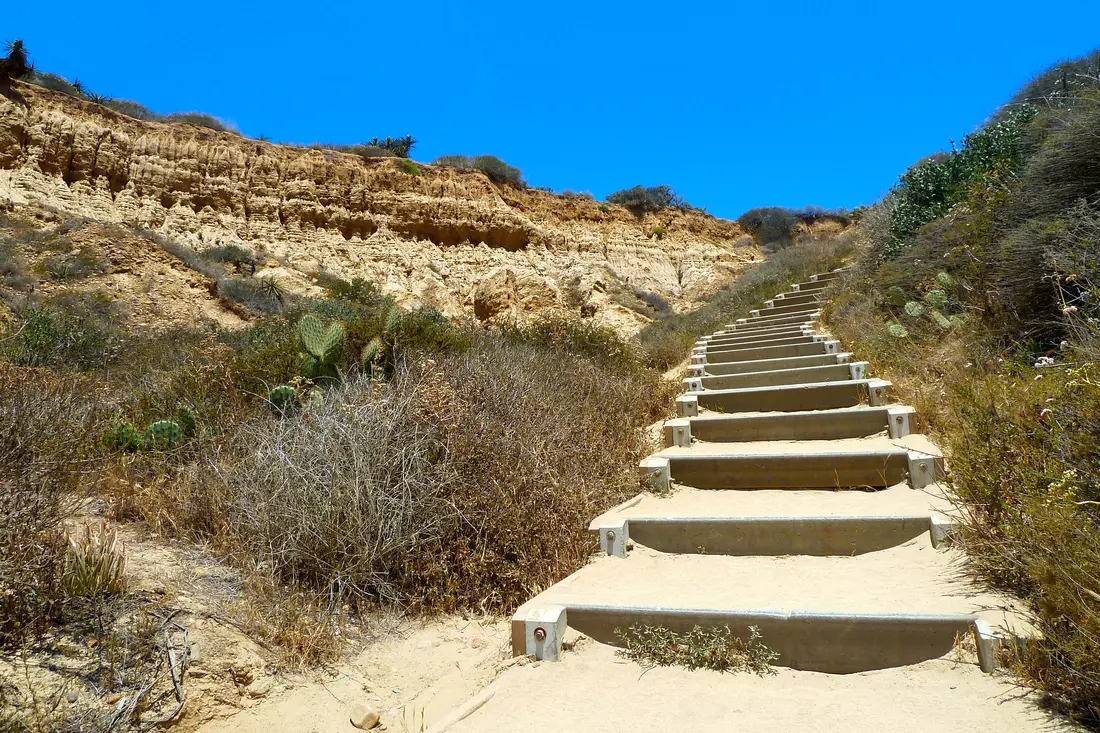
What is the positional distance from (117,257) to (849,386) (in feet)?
51.7

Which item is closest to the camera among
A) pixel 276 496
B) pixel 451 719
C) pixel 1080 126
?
pixel 451 719

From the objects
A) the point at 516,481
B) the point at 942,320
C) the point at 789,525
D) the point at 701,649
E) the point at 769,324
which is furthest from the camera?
the point at 769,324

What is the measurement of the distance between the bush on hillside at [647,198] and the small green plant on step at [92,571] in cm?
2725

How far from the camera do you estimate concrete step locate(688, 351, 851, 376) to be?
6.93 m

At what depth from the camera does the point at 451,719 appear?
2.13 meters

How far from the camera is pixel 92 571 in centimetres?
245

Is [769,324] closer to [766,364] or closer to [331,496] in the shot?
[766,364]

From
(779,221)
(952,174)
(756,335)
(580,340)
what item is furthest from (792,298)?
(779,221)

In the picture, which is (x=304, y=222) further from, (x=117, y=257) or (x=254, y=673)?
(x=254, y=673)

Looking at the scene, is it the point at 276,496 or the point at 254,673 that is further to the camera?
the point at 276,496

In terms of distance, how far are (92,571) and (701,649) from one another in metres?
2.50

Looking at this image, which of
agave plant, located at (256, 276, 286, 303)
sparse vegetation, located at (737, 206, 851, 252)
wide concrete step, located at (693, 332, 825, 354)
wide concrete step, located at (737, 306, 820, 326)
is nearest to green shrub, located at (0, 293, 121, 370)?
agave plant, located at (256, 276, 286, 303)

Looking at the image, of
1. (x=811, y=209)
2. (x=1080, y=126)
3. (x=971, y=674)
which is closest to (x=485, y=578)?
(x=971, y=674)

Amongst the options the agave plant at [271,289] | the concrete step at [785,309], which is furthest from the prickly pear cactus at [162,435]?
the agave plant at [271,289]
